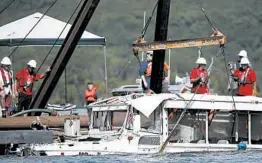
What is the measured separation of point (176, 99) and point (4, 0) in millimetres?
52234

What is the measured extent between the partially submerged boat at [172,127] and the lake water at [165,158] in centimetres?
33

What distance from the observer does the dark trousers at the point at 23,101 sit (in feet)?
121

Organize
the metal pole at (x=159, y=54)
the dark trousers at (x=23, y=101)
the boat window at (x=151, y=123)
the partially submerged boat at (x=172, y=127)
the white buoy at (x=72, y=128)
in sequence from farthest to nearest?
the dark trousers at (x=23, y=101), the metal pole at (x=159, y=54), the white buoy at (x=72, y=128), the boat window at (x=151, y=123), the partially submerged boat at (x=172, y=127)

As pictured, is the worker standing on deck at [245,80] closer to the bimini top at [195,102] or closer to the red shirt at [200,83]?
the red shirt at [200,83]

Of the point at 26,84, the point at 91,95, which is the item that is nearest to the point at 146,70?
the point at 26,84

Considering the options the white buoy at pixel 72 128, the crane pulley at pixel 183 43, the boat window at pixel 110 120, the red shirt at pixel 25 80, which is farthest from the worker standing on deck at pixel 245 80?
the red shirt at pixel 25 80

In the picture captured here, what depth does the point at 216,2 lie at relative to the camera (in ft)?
290

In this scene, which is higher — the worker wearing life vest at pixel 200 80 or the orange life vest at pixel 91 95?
the orange life vest at pixel 91 95

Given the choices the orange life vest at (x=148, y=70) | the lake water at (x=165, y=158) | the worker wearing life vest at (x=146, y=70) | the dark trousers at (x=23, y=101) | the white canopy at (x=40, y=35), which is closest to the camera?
the lake water at (x=165, y=158)

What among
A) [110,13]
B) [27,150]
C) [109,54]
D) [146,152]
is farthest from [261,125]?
[110,13]

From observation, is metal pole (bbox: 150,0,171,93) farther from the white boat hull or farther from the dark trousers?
the dark trousers

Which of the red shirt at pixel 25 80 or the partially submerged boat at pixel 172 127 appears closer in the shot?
the partially submerged boat at pixel 172 127

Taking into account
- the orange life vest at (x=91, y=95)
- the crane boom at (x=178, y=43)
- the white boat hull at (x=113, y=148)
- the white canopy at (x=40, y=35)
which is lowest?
the white boat hull at (x=113, y=148)

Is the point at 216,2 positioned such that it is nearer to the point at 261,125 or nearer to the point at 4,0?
the point at 4,0
